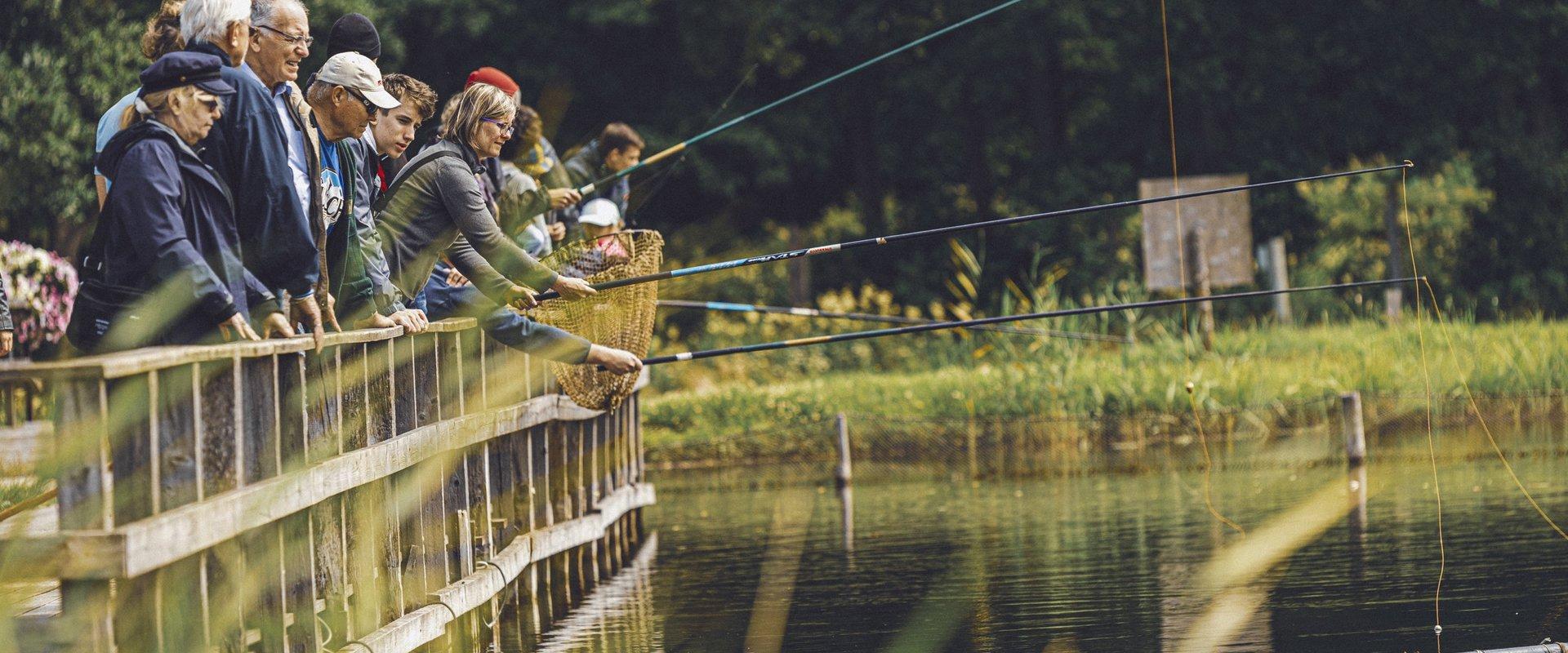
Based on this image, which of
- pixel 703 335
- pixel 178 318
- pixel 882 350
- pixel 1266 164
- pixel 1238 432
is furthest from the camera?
pixel 1266 164

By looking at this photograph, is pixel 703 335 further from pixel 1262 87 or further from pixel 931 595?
pixel 931 595

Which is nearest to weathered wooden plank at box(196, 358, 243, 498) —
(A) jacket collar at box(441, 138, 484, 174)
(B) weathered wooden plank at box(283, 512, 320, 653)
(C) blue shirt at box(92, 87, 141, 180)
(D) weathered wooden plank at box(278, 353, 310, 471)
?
(D) weathered wooden plank at box(278, 353, 310, 471)

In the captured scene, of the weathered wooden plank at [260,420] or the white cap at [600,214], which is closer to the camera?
the weathered wooden plank at [260,420]

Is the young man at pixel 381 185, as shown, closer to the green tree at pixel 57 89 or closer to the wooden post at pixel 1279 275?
the green tree at pixel 57 89

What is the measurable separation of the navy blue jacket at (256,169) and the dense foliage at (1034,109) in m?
19.9

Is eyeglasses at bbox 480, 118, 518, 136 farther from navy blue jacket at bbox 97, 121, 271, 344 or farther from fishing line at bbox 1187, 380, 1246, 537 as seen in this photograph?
fishing line at bbox 1187, 380, 1246, 537

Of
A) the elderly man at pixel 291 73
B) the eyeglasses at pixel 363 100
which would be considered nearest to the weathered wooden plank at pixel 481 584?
the elderly man at pixel 291 73

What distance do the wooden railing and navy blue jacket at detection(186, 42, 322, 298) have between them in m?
0.33

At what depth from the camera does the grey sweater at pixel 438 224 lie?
7707 millimetres

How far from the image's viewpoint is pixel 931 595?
356 inches

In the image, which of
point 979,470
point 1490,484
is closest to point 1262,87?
point 979,470

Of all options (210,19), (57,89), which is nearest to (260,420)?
(210,19)

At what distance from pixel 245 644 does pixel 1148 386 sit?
1240cm

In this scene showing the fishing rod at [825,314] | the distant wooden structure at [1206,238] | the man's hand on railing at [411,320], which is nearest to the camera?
the man's hand on railing at [411,320]
